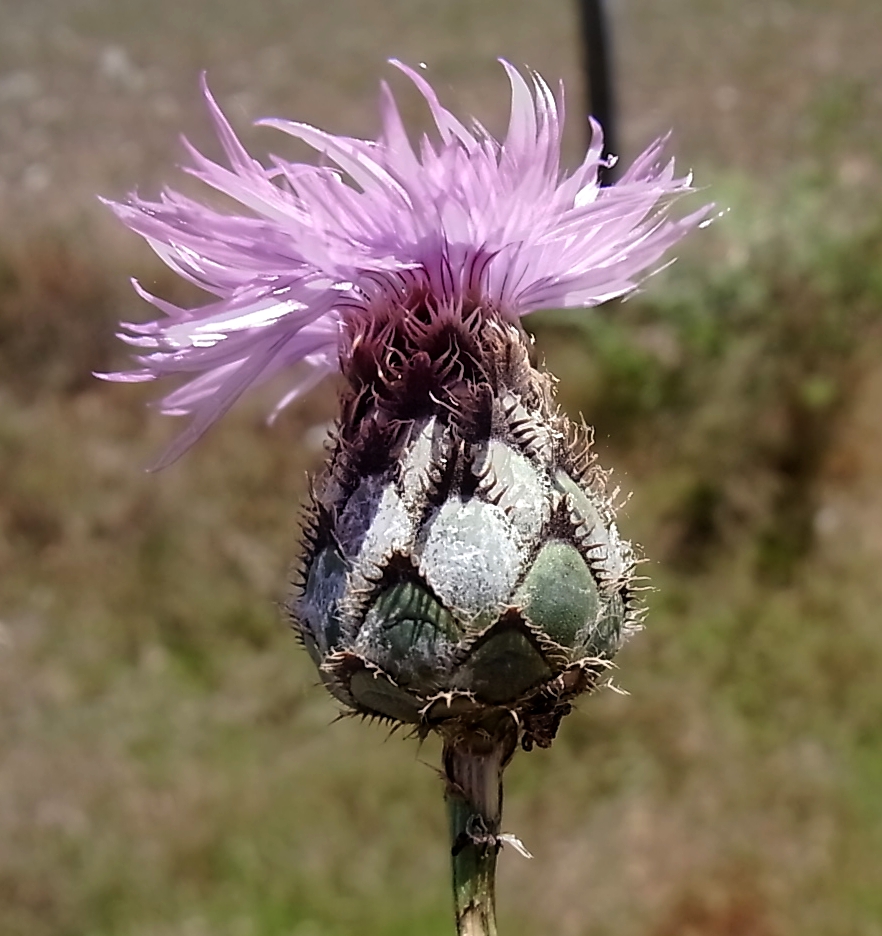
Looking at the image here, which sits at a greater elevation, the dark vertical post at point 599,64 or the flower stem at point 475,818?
the dark vertical post at point 599,64

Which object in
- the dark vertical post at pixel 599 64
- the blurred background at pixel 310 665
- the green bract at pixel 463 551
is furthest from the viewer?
the dark vertical post at pixel 599 64

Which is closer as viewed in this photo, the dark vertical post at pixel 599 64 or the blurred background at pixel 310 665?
the blurred background at pixel 310 665

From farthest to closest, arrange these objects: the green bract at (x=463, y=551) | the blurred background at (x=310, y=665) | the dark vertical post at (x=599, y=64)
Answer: the dark vertical post at (x=599, y=64), the blurred background at (x=310, y=665), the green bract at (x=463, y=551)

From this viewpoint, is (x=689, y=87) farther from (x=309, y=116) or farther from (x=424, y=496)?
(x=424, y=496)

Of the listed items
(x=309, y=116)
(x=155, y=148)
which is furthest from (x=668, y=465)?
A: (x=155, y=148)

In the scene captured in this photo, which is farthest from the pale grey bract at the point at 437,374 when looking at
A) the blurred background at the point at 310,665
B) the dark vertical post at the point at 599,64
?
the dark vertical post at the point at 599,64

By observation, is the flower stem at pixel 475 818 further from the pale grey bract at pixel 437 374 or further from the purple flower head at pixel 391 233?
the purple flower head at pixel 391 233

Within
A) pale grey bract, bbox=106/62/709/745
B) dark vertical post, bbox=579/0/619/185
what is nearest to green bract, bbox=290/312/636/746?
pale grey bract, bbox=106/62/709/745

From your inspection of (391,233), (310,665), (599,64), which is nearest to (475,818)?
(391,233)
